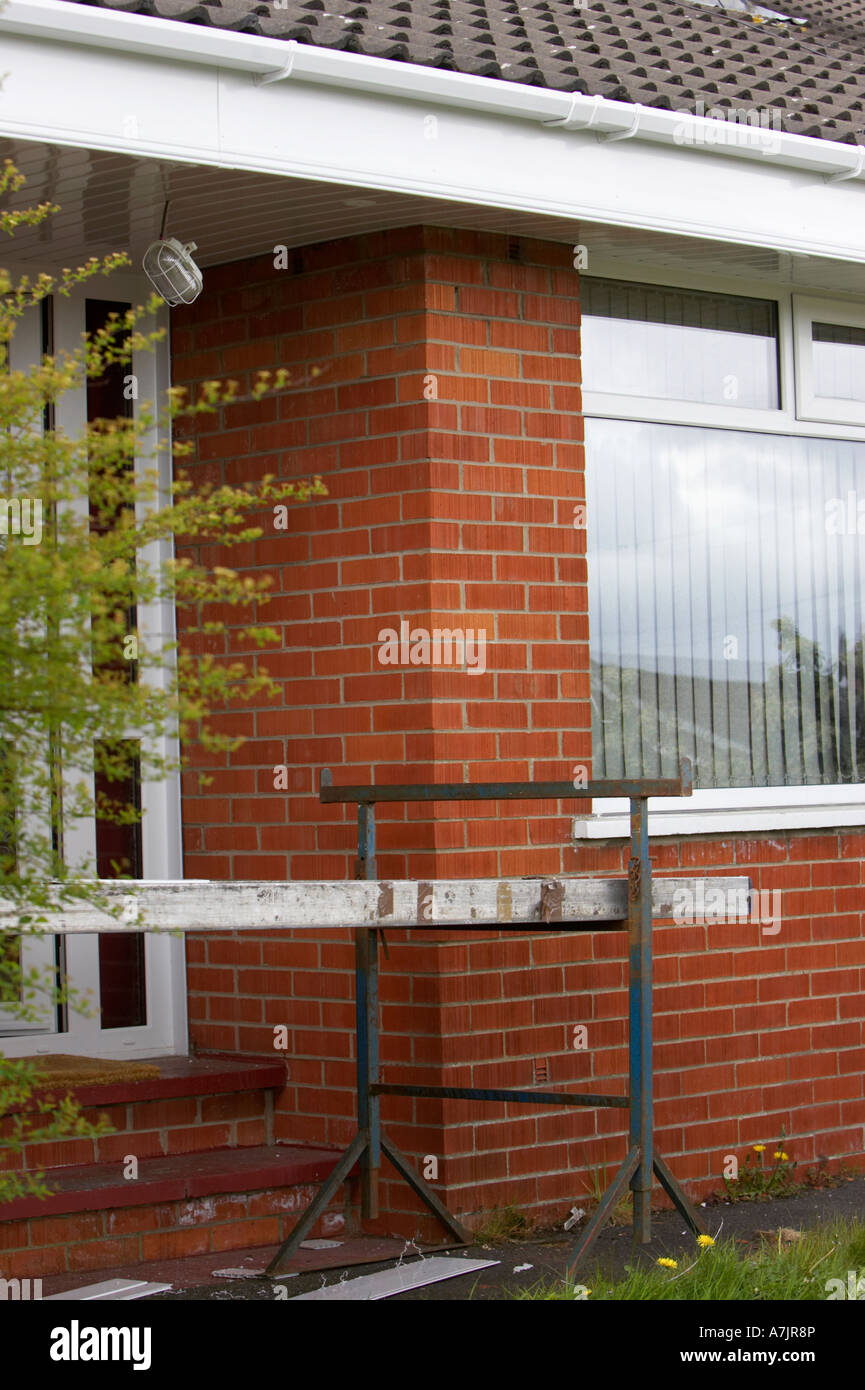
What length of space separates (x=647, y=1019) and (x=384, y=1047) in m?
1.21

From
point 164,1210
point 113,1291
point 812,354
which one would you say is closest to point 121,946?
point 164,1210

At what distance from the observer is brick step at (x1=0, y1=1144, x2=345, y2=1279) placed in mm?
5727

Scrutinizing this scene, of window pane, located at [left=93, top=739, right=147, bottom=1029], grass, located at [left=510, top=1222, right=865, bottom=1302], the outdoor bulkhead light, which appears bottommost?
grass, located at [left=510, top=1222, right=865, bottom=1302]

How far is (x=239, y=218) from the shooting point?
636 cm

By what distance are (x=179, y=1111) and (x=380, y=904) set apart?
5.50 ft

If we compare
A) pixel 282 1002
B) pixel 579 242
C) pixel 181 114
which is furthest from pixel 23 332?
pixel 282 1002

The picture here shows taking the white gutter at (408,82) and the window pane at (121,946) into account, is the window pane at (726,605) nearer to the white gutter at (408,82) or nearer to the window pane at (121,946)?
the white gutter at (408,82)

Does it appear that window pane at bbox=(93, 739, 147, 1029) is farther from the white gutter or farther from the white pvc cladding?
the white gutter

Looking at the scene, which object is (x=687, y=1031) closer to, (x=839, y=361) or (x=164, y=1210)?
(x=164, y=1210)

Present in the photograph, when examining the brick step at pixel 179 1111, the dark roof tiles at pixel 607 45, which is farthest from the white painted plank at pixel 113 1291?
the dark roof tiles at pixel 607 45

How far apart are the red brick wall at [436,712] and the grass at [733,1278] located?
107 cm

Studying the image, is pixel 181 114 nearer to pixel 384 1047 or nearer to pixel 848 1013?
pixel 384 1047

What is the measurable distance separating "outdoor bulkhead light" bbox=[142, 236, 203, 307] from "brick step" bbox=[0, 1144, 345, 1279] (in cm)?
285

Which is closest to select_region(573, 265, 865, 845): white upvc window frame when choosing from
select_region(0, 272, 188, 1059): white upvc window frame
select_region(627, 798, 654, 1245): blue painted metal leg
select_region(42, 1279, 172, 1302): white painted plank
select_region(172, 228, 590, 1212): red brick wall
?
select_region(172, 228, 590, 1212): red brick wall
